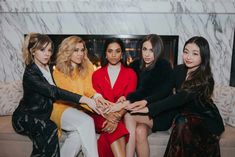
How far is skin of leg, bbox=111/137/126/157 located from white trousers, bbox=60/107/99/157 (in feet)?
0.46

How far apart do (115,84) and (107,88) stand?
8 cm

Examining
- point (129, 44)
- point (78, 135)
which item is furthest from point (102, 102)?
point (129, 44)

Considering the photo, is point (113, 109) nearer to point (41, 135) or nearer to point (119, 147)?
point (119, 147)

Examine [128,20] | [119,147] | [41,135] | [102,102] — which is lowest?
[119,147]

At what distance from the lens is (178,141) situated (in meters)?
2.00

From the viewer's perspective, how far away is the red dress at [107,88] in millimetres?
2172

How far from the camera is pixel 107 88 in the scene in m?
2.32

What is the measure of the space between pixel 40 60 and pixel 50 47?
14 cm

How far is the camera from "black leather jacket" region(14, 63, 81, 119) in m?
2.08

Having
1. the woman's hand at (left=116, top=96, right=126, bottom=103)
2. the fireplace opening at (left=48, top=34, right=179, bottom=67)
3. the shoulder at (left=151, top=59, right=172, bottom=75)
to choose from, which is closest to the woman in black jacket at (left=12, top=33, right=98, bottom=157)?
the woman's hand at (left=116, top=96, right=126, bottom=103)

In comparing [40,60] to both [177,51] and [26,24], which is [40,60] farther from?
[177,51]

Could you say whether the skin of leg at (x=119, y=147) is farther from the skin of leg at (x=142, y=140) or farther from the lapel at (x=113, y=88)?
the lapel at (x=113, y=88)

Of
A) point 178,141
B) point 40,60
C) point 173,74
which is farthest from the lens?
point 173,74

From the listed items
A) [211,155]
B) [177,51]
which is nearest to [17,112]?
[211,155]
